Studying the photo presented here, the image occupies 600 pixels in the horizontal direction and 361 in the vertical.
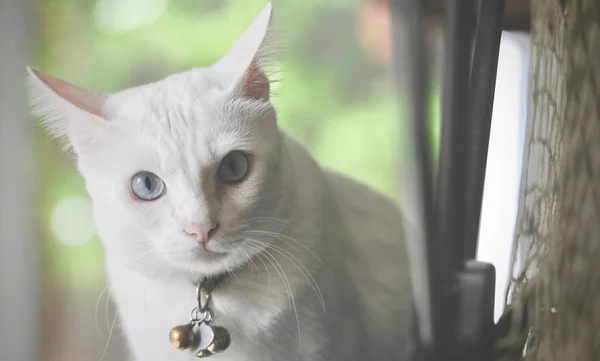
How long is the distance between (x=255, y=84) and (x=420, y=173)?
246 millimetres

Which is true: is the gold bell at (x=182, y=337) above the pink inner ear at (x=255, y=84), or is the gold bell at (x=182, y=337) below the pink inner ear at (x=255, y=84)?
below

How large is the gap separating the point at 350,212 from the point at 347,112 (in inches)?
5.5

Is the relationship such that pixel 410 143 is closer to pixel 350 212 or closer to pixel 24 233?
pixel 350 212

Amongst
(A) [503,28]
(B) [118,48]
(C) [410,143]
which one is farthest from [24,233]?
(A) [503,28]

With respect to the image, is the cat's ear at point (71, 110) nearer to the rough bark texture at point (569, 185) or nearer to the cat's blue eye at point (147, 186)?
the cat's blue eye at point (147, 186)

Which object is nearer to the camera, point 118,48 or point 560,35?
point 560,35

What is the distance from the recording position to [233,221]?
2.21 feet

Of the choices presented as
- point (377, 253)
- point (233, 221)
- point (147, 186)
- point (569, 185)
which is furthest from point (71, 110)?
point (569, 185)

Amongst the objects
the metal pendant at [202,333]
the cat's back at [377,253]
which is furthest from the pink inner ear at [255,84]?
the metal pendant at [202,333]

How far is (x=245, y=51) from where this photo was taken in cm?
72

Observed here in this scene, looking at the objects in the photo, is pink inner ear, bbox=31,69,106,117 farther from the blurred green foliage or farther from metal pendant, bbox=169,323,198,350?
metal pendant, bbox=169,323,198,350

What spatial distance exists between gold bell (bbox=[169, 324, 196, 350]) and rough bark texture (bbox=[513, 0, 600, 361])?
419mm

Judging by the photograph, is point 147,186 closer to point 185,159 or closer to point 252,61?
point 185,159

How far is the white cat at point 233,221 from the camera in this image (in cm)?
68
